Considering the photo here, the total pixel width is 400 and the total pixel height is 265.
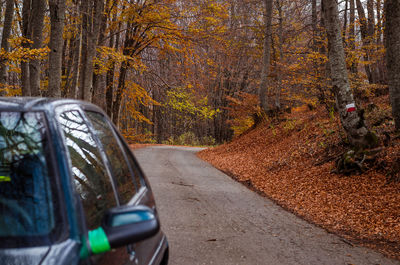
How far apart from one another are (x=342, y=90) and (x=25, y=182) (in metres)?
9.80

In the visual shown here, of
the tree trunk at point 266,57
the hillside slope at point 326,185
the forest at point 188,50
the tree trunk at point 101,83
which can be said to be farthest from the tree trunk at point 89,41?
the tree trunk at point 266,57

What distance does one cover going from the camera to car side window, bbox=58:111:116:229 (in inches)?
79.7

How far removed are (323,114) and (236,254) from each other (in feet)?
45.2

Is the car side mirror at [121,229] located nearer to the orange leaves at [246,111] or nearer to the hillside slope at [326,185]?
the hillside slope at [326,185]

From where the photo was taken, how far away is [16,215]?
5.34ft

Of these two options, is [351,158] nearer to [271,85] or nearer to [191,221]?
[191,221]

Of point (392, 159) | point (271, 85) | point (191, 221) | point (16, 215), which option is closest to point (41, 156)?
point (16, 215)

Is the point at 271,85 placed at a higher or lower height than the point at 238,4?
lower

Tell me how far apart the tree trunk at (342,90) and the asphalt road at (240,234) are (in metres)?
3.13

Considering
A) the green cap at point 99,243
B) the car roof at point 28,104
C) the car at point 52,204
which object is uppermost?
the car roof at point 28,104

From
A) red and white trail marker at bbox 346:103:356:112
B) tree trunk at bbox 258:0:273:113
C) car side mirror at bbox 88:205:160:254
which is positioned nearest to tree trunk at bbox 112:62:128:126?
tree trunk at bbox 258:0:273:113

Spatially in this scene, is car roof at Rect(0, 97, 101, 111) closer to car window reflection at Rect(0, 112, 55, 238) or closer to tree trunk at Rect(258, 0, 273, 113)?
car window reflection at Rect(0, 112, 55, 238)

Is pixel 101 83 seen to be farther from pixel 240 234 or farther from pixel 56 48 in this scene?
pixel 240 234

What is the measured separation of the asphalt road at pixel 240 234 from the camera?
191 inches
